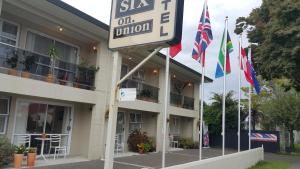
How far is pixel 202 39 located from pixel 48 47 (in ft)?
21.8

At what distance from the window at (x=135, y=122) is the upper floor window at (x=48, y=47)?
6319 millimetres

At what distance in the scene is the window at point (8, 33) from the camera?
40.8ft

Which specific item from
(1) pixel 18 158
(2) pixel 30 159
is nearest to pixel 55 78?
(2) pixel 30 159

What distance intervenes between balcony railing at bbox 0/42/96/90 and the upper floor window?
87 cm

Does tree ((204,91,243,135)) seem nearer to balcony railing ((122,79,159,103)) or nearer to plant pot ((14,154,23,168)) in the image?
balcony railing ((122,79,159,103))

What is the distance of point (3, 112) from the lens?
1251 centimetres

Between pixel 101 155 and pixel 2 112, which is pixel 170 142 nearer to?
pixel 101 155

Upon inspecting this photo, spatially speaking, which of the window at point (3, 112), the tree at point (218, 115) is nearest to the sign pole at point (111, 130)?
the window at point (3, 112)

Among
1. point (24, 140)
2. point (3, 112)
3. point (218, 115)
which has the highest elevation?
point (218, 115)

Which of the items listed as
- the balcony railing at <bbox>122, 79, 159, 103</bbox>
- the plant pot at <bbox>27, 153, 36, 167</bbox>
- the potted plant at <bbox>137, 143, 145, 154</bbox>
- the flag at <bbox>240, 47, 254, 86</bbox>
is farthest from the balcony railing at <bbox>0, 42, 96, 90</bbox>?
the flag at <bbox>240, 47, 254, 86</bbox>

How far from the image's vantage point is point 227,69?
1652cm

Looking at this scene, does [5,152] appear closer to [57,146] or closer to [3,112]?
[3,112]

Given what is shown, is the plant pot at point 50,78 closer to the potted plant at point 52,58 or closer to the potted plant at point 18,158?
the potted plant at point 52,58

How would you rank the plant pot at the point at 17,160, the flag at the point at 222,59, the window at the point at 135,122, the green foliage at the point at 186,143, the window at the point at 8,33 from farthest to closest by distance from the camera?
the green foliage at the point at 186,143 → the window at the point at 135,122 → the flag at the point at 222,59 → the window at the point at 8,33 → the plant pot at the point at 17,160
